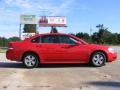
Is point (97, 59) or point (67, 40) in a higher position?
point (67, 40)

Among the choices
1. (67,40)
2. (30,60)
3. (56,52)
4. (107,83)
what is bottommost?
(107,83)

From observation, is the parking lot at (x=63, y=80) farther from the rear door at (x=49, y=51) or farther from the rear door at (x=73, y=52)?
the rear door at (x=49, y=51)

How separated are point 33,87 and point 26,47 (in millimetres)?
5974

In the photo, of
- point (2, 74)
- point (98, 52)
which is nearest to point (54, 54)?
point (98, 52)

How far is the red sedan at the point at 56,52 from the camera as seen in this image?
1722 cm

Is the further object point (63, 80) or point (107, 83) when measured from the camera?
point (63, 80)

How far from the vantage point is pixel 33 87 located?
11.4m

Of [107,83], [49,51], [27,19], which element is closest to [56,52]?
[49,51]

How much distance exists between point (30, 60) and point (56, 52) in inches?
45.5

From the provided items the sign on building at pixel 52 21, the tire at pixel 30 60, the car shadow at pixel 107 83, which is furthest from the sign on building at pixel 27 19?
the car shadow at pixel 107 83

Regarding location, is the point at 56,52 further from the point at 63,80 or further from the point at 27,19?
the point at 27,19

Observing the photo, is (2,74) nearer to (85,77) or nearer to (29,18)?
(85,77)

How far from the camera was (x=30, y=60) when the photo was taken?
17.2 m

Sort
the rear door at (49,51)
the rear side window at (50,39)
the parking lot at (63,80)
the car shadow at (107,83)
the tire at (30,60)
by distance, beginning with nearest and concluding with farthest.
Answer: the parking lot at (63,80) < the car shadow at (107,83) < the tire at (30,60) < the rear door at (49,51) < the rear side window at (50,39)
